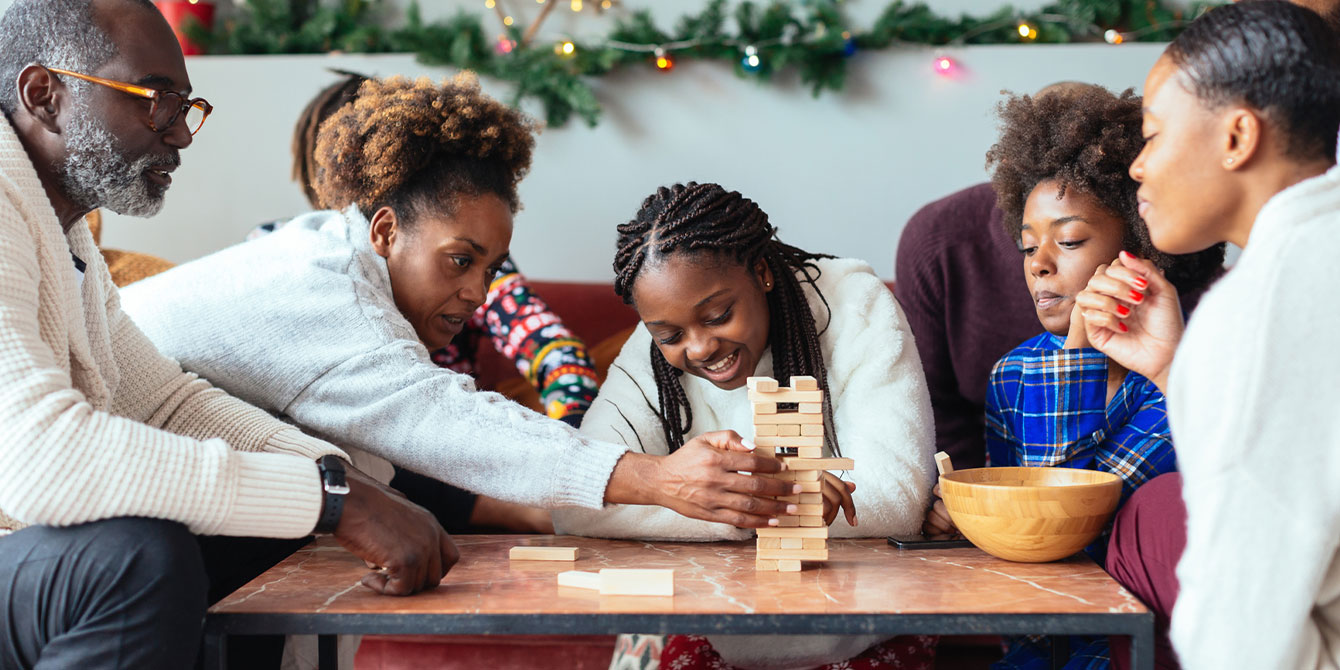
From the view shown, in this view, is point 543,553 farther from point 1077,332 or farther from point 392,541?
point 1077,332

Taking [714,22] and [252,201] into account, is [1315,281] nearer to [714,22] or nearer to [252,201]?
[714,22]

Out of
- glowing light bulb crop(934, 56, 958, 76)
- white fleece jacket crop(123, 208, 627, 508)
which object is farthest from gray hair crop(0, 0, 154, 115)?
glowing light bulb crop(934, 56, 958, 76)

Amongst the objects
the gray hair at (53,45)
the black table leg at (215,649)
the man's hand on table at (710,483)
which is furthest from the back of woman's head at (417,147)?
the black table leg at (215,649)

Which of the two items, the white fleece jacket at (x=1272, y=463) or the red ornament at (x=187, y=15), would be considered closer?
the white fleece jacket at (x=1272, y=463)

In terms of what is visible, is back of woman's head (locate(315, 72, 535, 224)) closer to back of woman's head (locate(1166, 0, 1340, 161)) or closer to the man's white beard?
the man's white beard

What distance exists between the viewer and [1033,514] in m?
1.45

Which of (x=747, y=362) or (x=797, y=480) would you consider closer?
(x=797, y=480)

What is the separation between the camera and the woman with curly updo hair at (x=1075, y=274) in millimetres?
1867

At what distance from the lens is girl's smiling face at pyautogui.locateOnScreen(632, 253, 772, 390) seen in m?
1.86

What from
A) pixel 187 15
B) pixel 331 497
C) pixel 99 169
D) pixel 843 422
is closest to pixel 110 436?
pixel 331 497

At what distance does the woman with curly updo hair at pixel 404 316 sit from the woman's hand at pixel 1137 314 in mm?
534

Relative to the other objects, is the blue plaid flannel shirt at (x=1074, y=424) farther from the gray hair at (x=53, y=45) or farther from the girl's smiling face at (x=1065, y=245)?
the gray hair at (x=53, y=45)

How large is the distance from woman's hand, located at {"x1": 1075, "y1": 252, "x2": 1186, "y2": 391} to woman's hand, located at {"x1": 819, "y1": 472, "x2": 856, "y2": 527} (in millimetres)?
432

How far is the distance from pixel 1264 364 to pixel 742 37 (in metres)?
2.78
